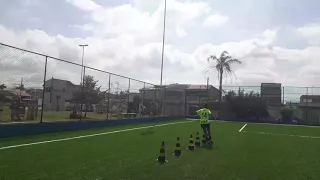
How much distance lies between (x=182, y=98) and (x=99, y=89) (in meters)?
26.2

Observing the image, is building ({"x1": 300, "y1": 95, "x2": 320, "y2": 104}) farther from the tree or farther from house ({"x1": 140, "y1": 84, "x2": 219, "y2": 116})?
the tree

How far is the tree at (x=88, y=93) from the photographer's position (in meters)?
21.9

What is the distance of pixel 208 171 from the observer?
329 inches

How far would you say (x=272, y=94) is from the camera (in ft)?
157

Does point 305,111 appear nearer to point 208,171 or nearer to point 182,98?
point 182,98

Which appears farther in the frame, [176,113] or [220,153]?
[176,113]

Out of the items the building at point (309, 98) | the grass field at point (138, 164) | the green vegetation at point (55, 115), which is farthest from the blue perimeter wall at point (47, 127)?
the building at point (309, 98)

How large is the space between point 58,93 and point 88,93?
3295 millimetres

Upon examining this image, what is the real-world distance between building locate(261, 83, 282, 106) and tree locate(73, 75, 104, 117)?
30452 millimetres

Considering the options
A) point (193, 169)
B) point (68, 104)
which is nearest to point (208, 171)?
point (193, 169)

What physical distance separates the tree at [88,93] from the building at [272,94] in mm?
30452

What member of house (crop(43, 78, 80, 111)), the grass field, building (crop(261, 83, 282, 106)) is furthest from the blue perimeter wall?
building (crop(261, 83, 282, 106))

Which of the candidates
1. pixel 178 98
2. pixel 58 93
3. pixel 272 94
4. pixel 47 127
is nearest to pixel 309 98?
pixel 272 94

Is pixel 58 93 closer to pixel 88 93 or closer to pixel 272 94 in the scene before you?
pixel 88 93
